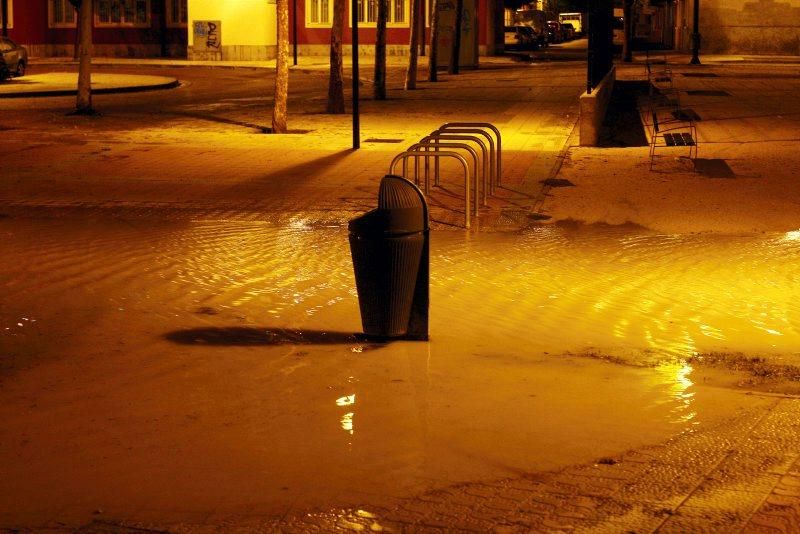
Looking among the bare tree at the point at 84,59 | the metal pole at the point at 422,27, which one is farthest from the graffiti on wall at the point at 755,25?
the bare tree at the point at 84,59

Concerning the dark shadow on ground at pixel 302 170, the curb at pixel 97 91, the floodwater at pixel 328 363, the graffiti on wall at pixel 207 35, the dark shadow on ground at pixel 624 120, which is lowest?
the floodwater at pixel 328 363

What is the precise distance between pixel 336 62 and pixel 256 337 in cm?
1800

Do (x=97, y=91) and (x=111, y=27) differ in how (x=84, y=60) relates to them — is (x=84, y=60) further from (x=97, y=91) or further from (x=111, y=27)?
(x=111, y=27)

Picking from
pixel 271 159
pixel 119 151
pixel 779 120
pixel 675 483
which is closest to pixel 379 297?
pixel 675 483

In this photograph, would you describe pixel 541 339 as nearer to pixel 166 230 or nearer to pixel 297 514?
pixel 297 514

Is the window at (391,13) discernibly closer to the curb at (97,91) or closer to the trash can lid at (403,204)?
the curb at (97,91)

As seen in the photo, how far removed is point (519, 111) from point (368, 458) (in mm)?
22394

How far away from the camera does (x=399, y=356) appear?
25.6 feet

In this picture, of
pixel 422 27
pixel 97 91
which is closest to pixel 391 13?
pixel 422 27

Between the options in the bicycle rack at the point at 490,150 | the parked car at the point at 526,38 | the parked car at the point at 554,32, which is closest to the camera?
the bicycle rack at the point at 490,150

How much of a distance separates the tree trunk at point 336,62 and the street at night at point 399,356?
27.1 ft

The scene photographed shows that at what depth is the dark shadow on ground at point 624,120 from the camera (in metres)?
22.0

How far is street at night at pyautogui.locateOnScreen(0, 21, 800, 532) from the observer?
5367 mm

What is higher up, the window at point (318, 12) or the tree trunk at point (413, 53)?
the window at point (318, 12)
